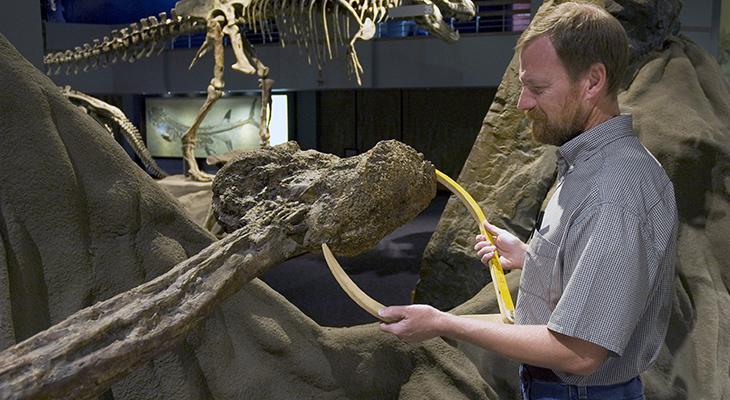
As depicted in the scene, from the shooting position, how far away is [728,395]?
104 inches

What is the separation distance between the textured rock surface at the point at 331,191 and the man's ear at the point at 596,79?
0.77m

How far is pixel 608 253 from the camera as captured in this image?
4.06 feet

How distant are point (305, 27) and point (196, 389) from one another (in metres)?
5.23

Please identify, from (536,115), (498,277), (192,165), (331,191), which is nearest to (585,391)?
(498,277)

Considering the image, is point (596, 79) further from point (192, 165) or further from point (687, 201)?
point (192, 165)

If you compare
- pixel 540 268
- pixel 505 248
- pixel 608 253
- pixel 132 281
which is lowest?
pixel 132 281

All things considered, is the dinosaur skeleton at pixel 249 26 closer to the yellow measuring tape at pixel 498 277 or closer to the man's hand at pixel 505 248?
the yellow measuring tape at pixel 498 277

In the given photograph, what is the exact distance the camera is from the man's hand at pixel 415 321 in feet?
4.65

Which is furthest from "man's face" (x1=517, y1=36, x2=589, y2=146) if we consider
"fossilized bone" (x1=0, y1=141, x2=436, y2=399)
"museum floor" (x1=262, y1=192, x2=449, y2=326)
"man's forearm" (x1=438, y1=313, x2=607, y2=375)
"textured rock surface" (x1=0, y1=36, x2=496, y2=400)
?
"museum floor" (x1=262, y1=192, x2=449, y2=326)

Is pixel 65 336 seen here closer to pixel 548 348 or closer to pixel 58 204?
pixel 58 204

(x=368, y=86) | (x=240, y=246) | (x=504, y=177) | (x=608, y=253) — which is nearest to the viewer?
(x=608, y=253)

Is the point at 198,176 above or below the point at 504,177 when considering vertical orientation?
below

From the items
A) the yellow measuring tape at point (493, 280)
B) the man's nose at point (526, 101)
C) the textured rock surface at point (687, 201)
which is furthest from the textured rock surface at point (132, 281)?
the man's nose at point (526, 101)

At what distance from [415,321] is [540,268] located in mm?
306
